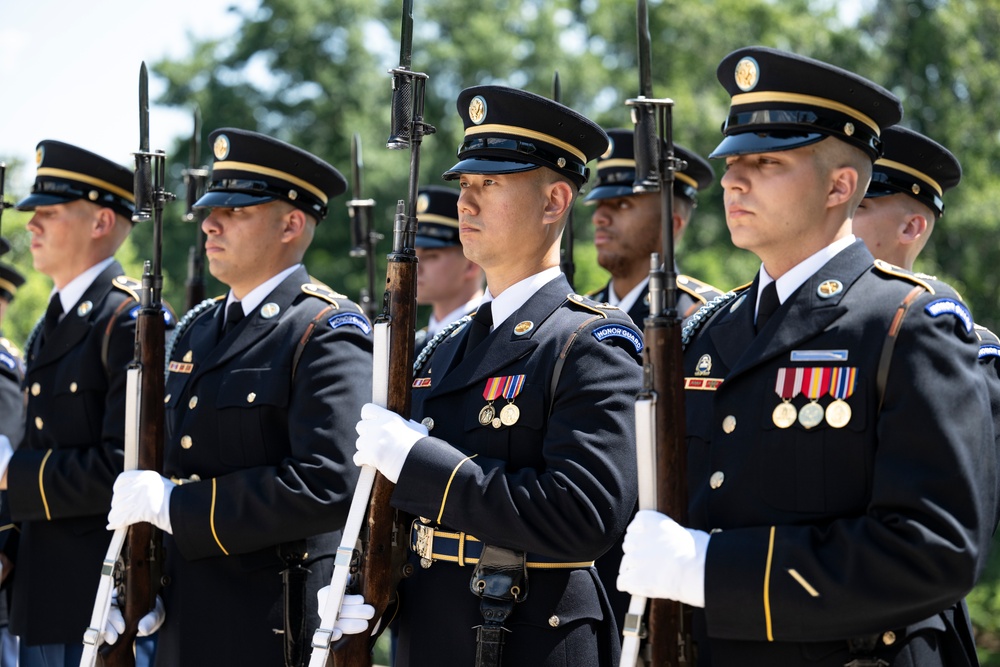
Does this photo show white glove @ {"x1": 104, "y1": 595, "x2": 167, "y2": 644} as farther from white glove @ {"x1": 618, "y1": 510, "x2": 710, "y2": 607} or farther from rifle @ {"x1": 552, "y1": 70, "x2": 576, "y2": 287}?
rifle @ {"x1": 552, "y1": 70, "x2": 576, "y2": 287}

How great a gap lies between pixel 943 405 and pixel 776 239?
0.68m

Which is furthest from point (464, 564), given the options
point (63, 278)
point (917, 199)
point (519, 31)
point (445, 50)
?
point (519, 31)

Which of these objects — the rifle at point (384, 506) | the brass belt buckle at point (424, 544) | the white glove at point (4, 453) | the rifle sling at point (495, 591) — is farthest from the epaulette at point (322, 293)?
the white glove at point (4, 453)

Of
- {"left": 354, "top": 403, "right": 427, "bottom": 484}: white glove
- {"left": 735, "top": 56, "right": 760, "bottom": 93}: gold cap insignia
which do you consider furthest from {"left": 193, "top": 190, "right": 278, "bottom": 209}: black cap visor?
{"left": 735, "top": 56, "right": 760, "bottom": 93}: gold cap insignia

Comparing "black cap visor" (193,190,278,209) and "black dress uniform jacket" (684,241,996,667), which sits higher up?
"black cap visor" (193,190,278,209)

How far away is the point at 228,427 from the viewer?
4895mm

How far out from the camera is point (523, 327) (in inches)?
161

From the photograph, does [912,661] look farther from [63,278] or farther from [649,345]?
[63,278]

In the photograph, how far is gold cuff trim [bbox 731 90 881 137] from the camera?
3357 mm

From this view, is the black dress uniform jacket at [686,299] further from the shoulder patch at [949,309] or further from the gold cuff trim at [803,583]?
the gold cuff trim at [803,583]

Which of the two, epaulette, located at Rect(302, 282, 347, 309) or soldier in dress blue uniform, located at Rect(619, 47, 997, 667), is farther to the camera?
epaulette, located at Rect(302, 282, 347, 309)

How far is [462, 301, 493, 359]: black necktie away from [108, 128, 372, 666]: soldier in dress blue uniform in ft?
2.48

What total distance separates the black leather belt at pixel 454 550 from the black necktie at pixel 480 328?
655mm

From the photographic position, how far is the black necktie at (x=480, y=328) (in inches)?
169
